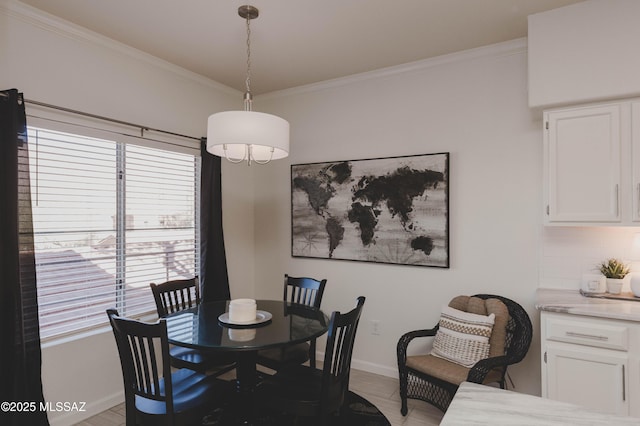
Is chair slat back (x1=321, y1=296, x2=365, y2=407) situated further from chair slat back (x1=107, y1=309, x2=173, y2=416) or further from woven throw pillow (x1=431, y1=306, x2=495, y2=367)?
woven throw pillow (x1=431, y1=306, x2=495, y2=367)

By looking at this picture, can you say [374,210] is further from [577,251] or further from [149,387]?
[149,387]

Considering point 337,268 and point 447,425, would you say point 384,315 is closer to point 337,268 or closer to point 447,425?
point 337,268

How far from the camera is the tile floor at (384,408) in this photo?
2699mm

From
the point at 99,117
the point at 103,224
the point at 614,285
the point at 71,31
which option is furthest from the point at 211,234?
the point at 614,285

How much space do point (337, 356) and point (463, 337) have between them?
1.10m

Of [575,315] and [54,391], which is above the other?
[575,315]

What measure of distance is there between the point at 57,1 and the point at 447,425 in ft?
10.1

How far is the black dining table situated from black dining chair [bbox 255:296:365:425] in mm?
203

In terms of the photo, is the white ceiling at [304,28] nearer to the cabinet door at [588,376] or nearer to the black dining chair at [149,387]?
the black dining chair at [149,387]

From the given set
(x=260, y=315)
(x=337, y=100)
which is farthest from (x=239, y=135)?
(x=337, y=100)

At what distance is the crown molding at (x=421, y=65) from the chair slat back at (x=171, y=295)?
2205 millimetres

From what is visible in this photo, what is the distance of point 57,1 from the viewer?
2.38m

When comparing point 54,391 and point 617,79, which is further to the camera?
point 54,391

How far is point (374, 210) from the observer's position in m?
3.51
